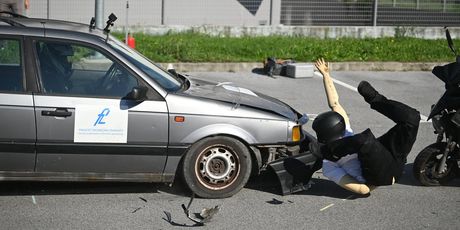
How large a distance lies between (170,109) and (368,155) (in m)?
1.77

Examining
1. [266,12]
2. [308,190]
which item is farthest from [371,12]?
[308,190]

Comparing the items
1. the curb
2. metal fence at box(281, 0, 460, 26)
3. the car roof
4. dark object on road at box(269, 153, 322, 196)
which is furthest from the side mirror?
metal fence at box(281, 0, 460, 26)

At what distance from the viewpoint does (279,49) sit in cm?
1476

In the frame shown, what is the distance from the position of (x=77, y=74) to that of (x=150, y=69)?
30.1 inches

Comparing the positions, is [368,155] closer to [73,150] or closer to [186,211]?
[186,211]

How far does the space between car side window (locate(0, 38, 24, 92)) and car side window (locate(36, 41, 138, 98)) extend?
18 cm

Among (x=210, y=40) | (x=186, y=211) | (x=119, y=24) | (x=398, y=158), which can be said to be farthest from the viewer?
→ (x=119, y=24)

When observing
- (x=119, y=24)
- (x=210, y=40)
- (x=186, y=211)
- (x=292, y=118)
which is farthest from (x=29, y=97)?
(x=119, y=24)

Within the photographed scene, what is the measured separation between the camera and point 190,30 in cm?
1612

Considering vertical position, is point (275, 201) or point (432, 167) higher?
point (432, 167)

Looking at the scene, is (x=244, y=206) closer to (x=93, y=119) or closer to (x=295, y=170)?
(x=295, y=170)

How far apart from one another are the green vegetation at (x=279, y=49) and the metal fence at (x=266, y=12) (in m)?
0.85

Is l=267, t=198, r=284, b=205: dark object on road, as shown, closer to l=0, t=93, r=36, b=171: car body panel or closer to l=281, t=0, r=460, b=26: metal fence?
l=0, t=93, r=36, b=171: car body panel

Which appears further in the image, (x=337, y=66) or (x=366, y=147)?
(x=337, y=66)
